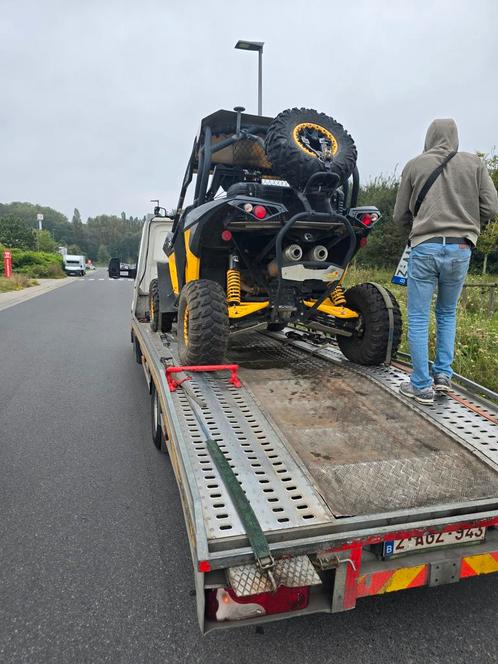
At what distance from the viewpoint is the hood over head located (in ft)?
10.8

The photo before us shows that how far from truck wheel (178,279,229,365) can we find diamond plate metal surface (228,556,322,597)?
7.36ft

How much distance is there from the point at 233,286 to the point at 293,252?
647 mm

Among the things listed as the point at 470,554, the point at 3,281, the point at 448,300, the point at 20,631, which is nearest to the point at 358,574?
the point at 470,554

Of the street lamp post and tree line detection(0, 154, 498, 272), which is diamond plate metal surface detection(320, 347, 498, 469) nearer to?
tree line detection(0, 154, 498, 272)

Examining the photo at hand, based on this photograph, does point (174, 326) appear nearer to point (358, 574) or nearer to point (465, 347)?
point (465, 347)

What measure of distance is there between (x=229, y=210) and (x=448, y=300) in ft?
6.16

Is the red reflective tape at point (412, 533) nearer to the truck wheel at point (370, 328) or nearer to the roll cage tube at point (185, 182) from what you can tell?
the truck wheel at point (370, 328)

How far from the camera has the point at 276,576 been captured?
5.80 feet

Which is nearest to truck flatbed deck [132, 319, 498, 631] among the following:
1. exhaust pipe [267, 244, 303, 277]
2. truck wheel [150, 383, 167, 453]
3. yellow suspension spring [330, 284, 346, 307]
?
truck wheel [150, 383, 167, 453]

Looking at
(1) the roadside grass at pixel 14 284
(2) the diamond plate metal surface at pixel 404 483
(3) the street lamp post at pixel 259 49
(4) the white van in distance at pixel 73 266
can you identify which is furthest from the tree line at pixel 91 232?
(2) the diamond plate metal surface at pixel 404 483

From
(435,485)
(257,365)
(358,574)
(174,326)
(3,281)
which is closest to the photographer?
(358,574)

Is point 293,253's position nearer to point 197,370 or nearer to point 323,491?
point 197,370

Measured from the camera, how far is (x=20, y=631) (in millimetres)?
2135

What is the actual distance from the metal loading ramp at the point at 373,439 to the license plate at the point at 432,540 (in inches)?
5.3
